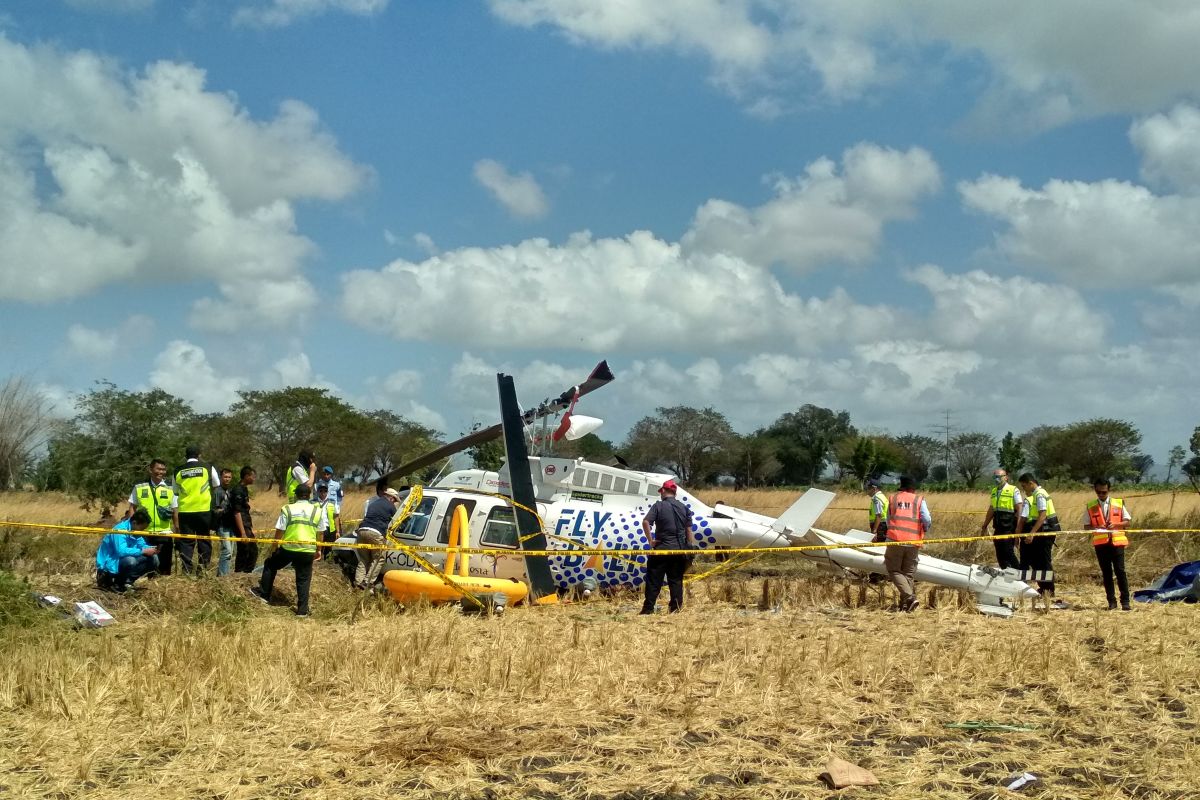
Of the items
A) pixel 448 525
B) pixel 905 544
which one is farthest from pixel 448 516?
pixel 905 544

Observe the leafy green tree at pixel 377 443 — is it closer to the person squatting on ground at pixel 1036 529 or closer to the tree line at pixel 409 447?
the tree line at pixel 409 447

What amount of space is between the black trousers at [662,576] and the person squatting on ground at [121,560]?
18.2 feet

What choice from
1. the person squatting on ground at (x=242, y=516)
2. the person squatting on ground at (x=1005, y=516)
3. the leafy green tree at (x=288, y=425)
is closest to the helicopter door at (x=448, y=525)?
the person squatting on ground at (x=242, y=516)

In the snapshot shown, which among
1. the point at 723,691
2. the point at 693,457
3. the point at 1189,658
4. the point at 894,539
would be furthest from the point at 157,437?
the point at 693,457

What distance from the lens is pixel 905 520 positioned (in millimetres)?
12477

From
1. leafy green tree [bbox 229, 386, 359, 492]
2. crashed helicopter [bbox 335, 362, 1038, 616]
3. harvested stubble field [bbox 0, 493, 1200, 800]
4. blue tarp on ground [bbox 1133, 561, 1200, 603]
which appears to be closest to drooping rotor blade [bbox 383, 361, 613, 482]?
crashed helicopter [bbox 335, 362, 1038, 616]

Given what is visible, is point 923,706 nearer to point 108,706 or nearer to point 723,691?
point 723,691

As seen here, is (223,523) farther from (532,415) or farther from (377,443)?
(377,443)

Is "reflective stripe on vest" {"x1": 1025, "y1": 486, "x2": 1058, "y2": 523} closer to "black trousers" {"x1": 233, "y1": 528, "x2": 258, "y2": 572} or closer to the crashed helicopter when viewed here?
the crashed helicopter

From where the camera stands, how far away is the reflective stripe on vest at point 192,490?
1298 cm

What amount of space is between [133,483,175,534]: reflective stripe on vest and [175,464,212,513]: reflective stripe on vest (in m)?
0.40

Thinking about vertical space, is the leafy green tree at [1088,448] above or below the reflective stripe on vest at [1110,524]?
above

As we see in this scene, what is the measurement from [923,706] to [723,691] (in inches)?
54.2

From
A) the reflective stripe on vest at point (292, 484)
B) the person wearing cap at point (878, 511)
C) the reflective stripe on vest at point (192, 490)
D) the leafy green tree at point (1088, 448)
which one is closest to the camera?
the reflective stripe on vest at point (292, 484)
